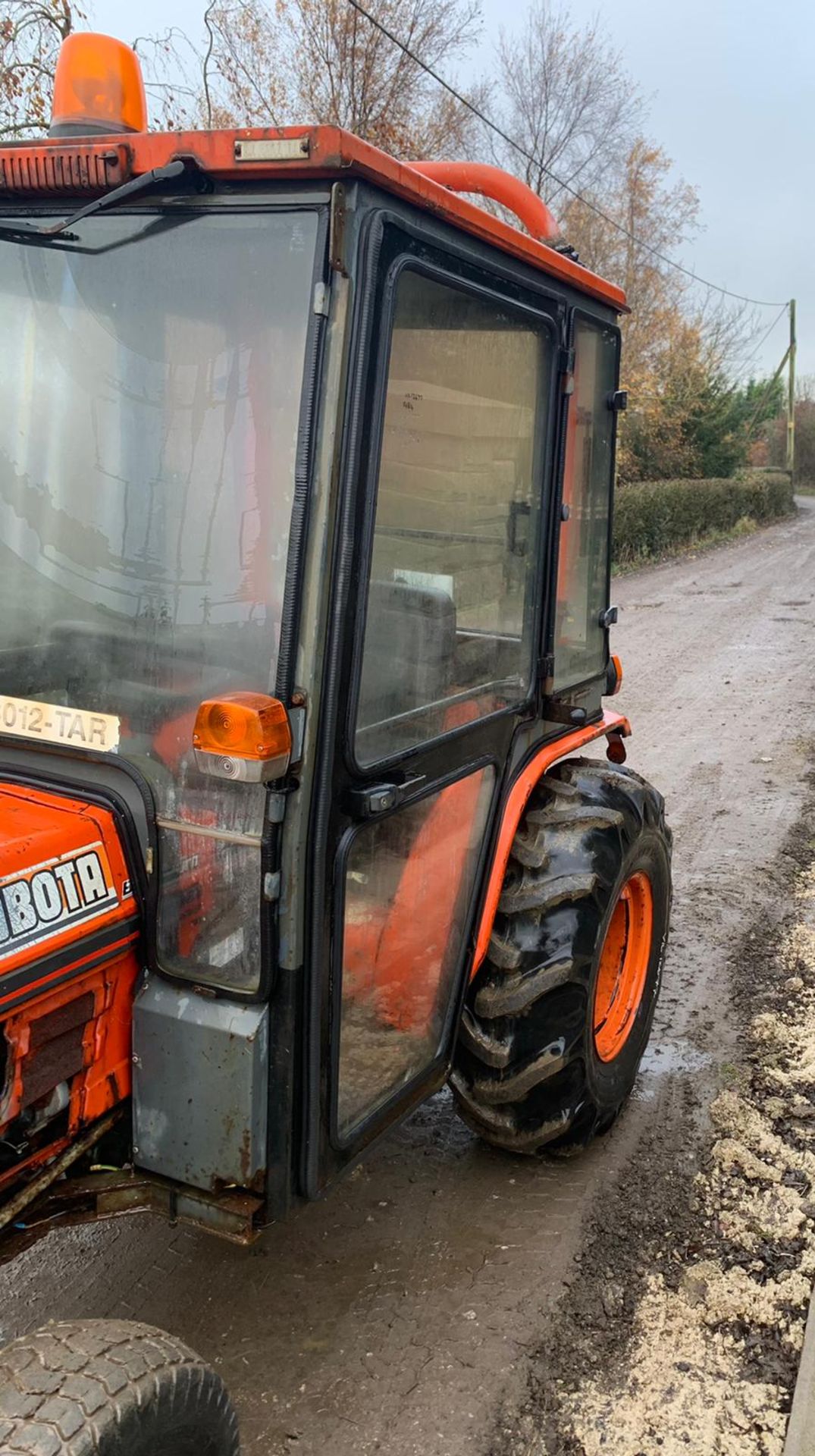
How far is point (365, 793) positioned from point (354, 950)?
0.35 m

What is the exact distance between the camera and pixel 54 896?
1.86m

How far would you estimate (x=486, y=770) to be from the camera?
8.63 feet

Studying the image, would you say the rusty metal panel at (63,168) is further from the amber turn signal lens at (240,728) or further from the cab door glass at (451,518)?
the amber turn signal lens at (240,728)

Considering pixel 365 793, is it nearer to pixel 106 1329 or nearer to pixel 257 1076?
pixel 257 1076

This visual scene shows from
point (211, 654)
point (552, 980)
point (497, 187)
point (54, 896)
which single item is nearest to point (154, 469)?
point (211, 654)

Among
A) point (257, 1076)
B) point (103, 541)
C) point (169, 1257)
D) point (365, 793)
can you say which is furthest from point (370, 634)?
point (169, 1257)

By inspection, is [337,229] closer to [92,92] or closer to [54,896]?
[92,92]

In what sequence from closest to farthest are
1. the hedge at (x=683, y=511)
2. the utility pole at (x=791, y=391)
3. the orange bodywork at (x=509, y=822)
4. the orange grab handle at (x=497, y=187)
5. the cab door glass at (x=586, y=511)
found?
the orange bodywork at (x=509, y=822)
the orange grab handle at (x=497, y=187)
the cab door glass at (x=586, y=511)
the hedge at (x=683, y=511)
the utility pole at (x=791, y=391)

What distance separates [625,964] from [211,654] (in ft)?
6.02

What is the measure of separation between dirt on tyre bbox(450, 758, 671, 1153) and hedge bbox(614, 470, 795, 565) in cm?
1172

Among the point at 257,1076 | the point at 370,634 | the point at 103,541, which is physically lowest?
the point at 257,1076

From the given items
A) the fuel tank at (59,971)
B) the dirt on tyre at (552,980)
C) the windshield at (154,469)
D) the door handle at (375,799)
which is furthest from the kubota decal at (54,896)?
the dirt on tyre at (552,980)

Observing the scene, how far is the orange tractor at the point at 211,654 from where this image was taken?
1822mm

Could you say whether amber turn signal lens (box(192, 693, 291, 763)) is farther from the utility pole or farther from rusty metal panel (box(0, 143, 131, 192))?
the utility pole
